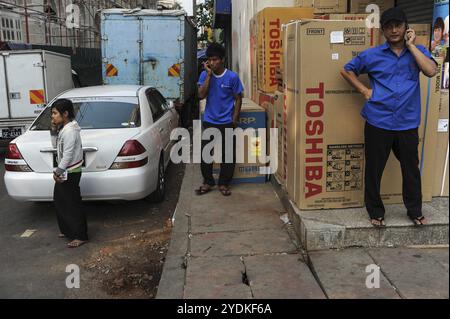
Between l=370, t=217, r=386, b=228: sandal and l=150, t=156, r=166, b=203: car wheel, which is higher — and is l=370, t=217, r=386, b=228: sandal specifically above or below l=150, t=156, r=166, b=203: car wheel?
above

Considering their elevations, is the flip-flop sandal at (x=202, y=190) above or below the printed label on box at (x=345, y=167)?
below

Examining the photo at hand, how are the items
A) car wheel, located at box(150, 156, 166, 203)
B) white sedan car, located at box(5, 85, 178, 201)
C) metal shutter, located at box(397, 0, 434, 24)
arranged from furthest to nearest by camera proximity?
1. car wheel, located at box(150, 156, 166, 203)
2. metal shutter, located at box(397, 0, 434, 24)
3. white sedan car, located at box(5, 85, 178, 201)

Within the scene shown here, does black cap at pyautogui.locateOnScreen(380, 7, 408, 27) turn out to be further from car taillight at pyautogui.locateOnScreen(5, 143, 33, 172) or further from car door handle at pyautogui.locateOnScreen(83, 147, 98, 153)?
car taillight at pyautogui.locateOnScreen(5, 143, 33, 172)

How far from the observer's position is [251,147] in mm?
5914

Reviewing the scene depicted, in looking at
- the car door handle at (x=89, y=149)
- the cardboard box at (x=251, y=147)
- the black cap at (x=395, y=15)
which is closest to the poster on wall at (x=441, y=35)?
the black cap at (x=395, y=15)

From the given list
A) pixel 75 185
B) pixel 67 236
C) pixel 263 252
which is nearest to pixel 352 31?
pixel 263 252

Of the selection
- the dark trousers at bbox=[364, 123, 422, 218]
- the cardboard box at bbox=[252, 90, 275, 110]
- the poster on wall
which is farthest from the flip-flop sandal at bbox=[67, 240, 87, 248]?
the poster on wall

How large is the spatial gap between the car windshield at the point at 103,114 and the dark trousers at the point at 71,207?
1180 millimetres

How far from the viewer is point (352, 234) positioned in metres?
3.82

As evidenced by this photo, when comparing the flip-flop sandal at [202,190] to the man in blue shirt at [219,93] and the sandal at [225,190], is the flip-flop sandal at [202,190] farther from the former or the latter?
the sandal at [225,190]

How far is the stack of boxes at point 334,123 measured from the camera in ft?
12.9

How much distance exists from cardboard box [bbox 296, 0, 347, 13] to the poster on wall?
2.08 m

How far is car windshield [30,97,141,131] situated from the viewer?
565cm

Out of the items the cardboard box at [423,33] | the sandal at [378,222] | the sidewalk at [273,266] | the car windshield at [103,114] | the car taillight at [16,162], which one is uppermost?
the cardboard box at [423,33]
